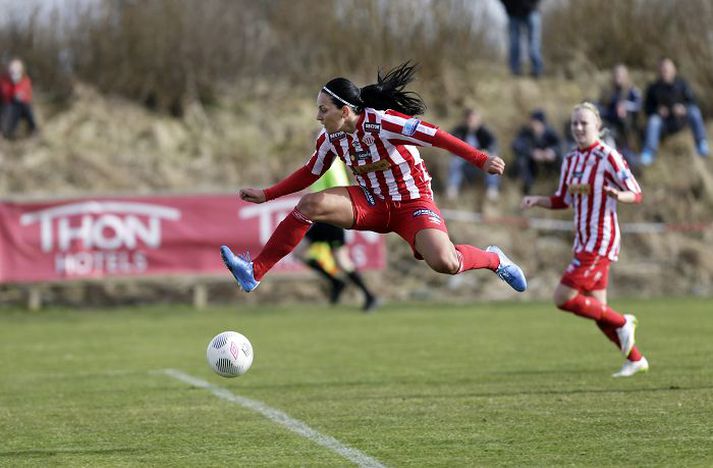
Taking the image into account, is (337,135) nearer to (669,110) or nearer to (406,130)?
(406,130)

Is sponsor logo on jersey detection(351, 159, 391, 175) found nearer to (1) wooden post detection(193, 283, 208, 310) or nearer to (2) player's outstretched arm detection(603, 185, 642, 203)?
(2) player's outstretched arm detection(603, 185, 642, 203)

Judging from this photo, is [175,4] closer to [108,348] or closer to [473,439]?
[108,348]

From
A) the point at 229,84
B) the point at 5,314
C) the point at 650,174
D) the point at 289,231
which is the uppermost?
the point at 229,84

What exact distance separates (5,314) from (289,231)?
12391mm

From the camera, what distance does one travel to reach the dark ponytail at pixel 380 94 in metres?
7.54

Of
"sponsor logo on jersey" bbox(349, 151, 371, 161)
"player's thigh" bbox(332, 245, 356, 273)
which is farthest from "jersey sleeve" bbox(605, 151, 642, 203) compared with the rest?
"player's thigh" bbox(332, 245, 356, 273)

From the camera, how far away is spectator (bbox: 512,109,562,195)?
21031mm

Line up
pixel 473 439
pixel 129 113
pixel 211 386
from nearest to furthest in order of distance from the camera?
pixel 473 439, pixel 211 386, pixel 129 113

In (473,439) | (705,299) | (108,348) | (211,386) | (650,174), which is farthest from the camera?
(650,174)

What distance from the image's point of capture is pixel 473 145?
814 inches

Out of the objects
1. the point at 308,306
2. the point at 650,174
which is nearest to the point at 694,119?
the point at 650,174

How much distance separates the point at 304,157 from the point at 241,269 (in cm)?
1664

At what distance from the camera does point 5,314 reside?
62.4 ft

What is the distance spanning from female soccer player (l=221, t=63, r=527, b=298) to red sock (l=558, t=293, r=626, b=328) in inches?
44.4
